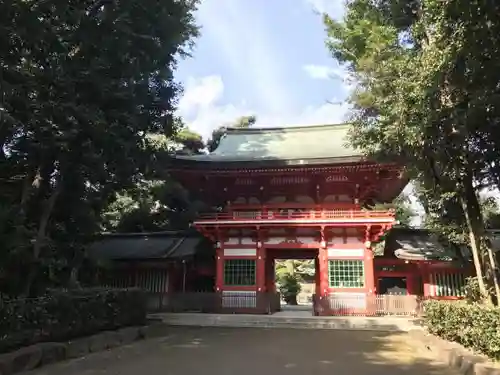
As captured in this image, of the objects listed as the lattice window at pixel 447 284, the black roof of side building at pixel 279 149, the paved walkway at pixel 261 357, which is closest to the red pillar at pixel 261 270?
the black roof of side building at pixel 279 149

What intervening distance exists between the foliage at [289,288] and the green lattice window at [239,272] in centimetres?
1459

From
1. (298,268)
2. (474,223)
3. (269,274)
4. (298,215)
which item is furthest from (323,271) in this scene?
(298,268)

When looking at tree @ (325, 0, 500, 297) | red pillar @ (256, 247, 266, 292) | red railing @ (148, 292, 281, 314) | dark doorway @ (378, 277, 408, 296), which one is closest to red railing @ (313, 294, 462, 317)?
red railing @ (148, 292, 281, 314)

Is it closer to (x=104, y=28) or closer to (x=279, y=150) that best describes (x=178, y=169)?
(x=279, y=150)

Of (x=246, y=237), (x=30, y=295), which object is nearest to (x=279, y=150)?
(x=246, y=237)

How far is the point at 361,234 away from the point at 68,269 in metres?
Result: 12.2

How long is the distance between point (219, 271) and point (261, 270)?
1.98 meters

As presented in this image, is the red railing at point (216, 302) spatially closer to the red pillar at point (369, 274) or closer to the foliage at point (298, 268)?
the red pillar at point (369, 274)

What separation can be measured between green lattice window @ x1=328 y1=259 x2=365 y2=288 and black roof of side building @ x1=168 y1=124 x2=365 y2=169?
4.52 m

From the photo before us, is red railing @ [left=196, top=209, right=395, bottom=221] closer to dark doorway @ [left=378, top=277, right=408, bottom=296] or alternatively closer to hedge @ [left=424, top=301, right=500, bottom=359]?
dark doorway @ [left=378, top=277, right=408, bottom=296]

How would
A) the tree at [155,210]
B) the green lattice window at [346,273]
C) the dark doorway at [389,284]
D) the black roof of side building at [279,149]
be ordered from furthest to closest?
the tree at [155,210]
the dark doorway at [389,284]
the black roof of side building at [279,149]
the green lattice window at [346,273]

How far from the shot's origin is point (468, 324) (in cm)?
824

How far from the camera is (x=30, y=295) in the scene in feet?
38.9

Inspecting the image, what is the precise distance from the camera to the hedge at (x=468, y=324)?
6981 millimetres
